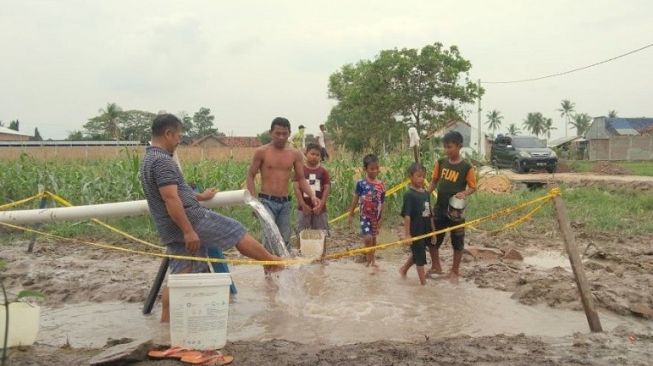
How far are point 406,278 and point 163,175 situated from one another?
351 centimetres

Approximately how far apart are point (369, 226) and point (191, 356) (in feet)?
12.8

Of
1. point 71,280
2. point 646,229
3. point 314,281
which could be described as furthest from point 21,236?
point 646,229

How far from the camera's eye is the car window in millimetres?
25203

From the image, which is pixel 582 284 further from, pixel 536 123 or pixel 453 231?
pixel 536 123

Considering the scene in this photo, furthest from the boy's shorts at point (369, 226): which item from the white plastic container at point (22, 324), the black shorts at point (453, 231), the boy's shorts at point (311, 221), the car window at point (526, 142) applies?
the car window at point (526, 142)

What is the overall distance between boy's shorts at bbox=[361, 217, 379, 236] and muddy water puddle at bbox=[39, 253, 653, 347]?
757mm

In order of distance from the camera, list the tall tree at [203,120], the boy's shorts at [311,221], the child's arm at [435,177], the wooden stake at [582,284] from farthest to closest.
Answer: the tall tree at [203,120] < the boy's shorts at [311,221] < the child's arm at [435,177] < the wooden stake at [582,284]

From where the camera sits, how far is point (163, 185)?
428 cm

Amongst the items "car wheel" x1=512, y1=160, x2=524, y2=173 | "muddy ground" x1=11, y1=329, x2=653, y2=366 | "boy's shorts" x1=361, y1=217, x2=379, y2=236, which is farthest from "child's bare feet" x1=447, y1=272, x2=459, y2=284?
"car wheel" x1=512, y1=160, x2=524, y2=173

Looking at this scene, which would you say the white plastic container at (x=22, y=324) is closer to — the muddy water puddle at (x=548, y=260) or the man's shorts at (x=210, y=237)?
the man's shorts at (x=210, y=237)

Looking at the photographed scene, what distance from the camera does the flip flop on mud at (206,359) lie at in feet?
11.8

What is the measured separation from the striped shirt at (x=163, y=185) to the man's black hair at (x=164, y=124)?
0.14m

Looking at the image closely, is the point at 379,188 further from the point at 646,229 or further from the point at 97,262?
the point at 646,229

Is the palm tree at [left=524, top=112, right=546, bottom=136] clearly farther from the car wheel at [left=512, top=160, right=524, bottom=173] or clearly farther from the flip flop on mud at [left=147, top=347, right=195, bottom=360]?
the flip flop on mud at [left=147, top=347, right=195, bottom=360]
